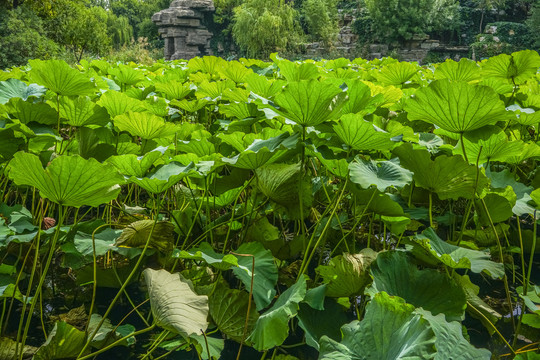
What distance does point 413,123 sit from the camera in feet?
3.87

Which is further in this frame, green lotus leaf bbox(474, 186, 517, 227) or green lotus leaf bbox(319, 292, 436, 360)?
green lotus leaf bbox(474, 186, 517, 227)

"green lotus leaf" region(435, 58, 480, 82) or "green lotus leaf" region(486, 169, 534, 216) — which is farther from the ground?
"green lotus leaf" region(435, 58, 480, 82)

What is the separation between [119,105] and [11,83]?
230 millimetres

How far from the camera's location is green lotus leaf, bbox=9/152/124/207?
19.4 inches

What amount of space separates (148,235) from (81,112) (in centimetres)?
34

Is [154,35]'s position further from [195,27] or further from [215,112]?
[215,112]

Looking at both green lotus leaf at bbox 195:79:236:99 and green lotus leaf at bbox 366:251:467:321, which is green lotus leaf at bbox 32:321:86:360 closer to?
green lotus leaf at bbox 366:251:467:321

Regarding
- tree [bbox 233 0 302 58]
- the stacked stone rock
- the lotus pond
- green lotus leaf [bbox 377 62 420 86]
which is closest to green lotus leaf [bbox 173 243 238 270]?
the lotus pond

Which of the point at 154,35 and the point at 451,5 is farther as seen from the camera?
the point at 154,35

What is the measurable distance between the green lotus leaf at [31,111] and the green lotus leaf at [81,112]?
21 mm

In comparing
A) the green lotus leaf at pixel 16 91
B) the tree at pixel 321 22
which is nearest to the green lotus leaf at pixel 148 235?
the green lotus leaf at pixel 16 91

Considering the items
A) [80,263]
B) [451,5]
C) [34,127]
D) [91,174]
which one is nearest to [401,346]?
[91,174]

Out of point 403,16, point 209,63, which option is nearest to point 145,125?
point 209,63

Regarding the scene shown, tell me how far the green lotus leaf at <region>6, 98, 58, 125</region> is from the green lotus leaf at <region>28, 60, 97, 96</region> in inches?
1.7
